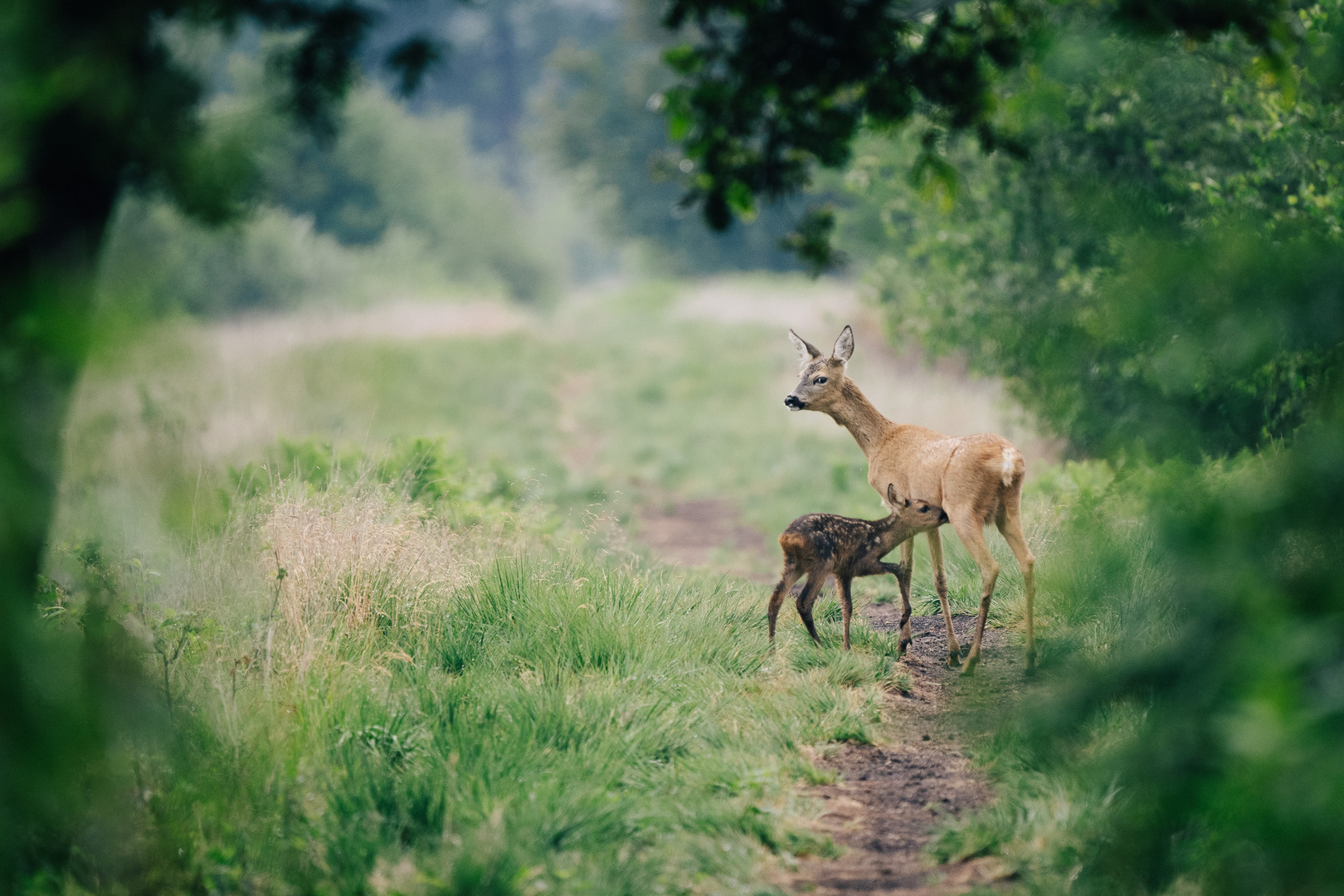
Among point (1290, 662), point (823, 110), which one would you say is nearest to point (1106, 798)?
point (1290, 662)

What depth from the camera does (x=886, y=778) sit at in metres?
4.54

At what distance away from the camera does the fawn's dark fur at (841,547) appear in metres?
5.61

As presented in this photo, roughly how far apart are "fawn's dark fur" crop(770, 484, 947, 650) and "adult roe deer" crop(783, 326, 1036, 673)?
0.54 feet

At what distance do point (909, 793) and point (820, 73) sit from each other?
310cm

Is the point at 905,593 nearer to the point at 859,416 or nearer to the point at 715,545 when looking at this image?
the point at 859,416

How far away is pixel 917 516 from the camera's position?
18.8ft

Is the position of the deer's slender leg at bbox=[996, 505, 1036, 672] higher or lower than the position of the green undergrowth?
higher

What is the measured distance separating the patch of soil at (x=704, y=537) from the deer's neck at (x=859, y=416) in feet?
8.26

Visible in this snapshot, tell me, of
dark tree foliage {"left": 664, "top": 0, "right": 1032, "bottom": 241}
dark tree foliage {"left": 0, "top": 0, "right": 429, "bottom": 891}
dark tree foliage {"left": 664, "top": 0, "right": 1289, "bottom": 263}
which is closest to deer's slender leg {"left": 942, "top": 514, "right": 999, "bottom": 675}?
dark tree foliage {"left": 664, "top": 0, "right": 1289, "bottom": 263}

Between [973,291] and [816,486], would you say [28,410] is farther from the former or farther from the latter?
[816,486]

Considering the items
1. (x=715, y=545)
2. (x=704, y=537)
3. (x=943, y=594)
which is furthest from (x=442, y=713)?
(x=704, y=537)

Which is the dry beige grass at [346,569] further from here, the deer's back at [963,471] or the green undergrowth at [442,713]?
the deer's back at [963,471]

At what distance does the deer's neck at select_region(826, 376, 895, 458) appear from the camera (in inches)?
254

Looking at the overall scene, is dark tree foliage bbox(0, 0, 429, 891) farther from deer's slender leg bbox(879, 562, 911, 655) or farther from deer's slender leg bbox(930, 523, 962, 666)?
deer's slender leg bbox(930, 523, 962, 666)
